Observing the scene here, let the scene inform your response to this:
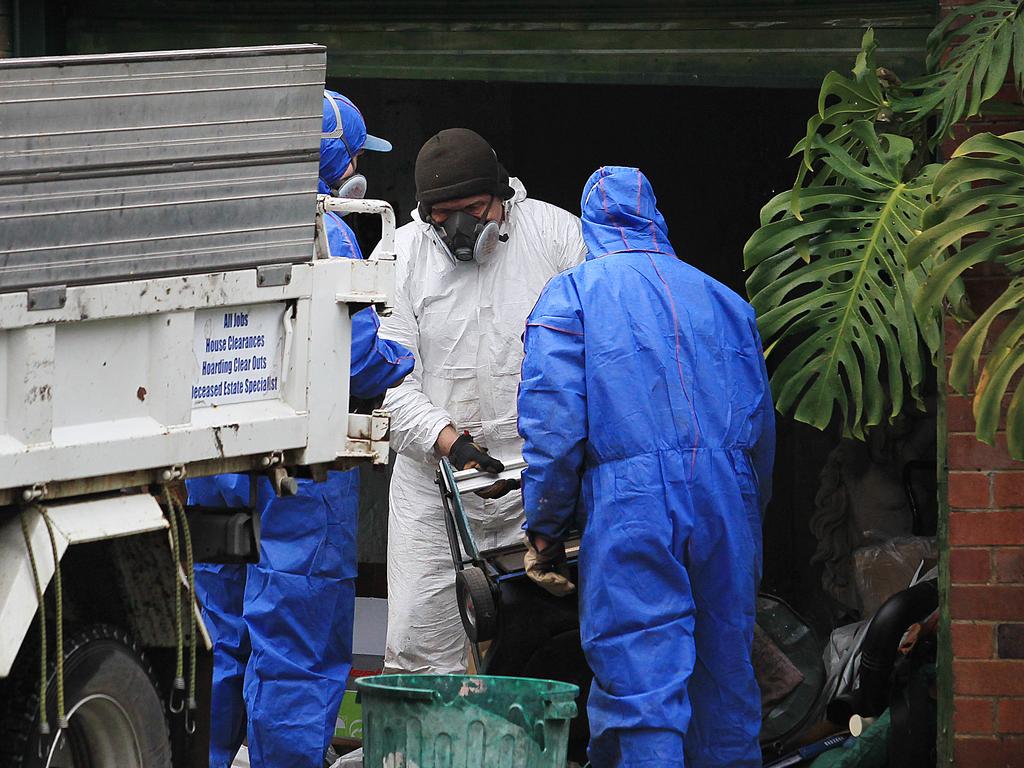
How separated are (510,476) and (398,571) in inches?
23.3

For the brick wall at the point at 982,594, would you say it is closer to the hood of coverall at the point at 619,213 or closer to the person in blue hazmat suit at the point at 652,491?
the person in blue hazmat suit at the point at 652,491

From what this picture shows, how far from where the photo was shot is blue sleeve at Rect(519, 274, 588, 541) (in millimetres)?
4746

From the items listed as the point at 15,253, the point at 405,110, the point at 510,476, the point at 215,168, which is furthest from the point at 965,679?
the point at 405,110

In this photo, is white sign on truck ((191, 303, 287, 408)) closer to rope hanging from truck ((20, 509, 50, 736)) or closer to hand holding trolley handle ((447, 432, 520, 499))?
rope hanging from truck ((20, 509, 50, 736))

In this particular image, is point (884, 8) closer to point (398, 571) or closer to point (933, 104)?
point (933, 104)

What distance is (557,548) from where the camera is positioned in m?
4.98

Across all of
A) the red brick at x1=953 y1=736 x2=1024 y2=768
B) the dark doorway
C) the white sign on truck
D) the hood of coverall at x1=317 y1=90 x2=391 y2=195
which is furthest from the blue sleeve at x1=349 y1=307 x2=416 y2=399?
the dark doorway

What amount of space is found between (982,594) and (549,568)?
4.83ft

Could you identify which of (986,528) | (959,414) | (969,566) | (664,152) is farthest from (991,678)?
(664,152)

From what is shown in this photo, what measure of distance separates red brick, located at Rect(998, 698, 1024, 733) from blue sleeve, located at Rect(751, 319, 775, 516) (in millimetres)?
1077

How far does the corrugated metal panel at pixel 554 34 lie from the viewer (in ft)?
20.1

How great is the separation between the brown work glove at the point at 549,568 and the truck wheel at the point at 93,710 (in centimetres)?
137

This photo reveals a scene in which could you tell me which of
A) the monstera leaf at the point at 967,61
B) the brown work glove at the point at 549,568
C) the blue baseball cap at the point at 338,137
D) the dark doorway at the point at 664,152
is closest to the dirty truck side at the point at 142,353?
the brown work glove at the point at 549,568

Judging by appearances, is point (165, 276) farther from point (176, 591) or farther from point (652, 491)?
point (652, 491)
